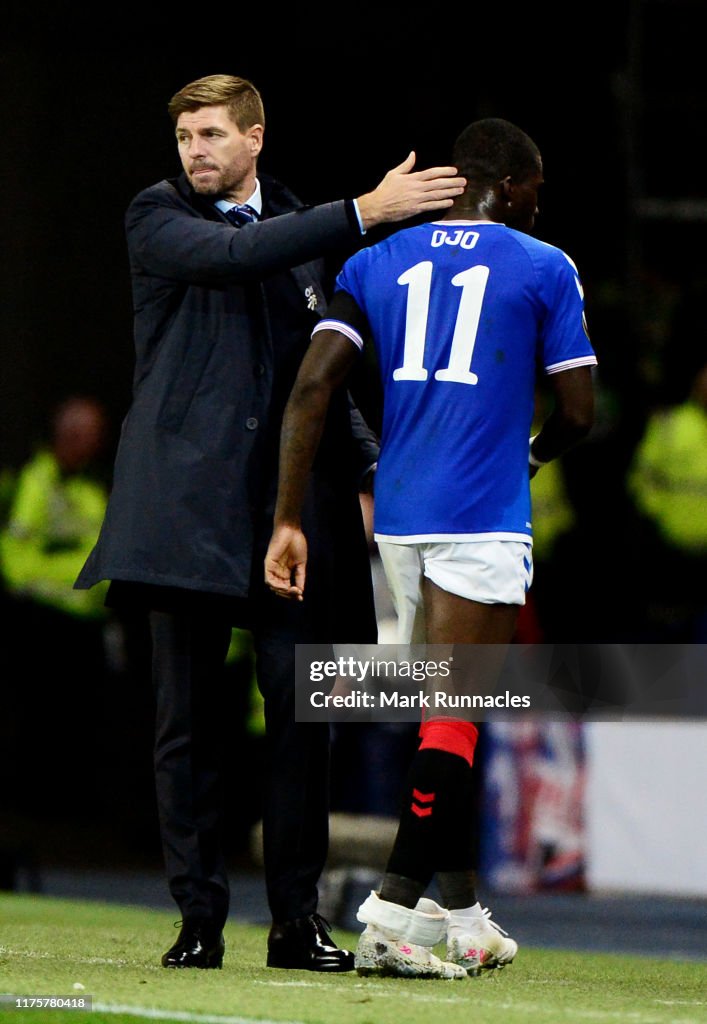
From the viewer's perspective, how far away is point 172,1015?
13.2 ft

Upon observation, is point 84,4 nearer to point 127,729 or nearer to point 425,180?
point 127,729

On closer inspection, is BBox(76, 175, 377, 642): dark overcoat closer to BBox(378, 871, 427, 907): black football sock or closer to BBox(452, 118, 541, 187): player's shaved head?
BBox(452, 118, 541, 187): player's shaved head

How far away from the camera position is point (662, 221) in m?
11.3

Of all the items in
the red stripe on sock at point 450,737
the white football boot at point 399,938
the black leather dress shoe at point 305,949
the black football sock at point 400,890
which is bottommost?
the black leather dress shoe at point 305,949

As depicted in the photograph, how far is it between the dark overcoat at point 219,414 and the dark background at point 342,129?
20.9 feet

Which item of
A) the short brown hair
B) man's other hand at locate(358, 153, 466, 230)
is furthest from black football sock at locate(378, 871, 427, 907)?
the short brown hair

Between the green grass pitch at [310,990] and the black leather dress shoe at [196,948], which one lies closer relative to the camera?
Result: the green grass pitch at [310,990]

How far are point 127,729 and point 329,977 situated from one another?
20.0 feet

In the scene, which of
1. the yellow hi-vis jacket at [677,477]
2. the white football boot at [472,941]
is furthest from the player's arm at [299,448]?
the yellow hi-vis jacket at [677,477]

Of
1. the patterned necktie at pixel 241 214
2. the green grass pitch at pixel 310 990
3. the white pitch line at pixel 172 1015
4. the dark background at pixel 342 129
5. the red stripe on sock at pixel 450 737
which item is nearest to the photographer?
the white pitch line at pixel 172 1015

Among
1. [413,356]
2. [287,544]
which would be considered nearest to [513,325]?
[413,356]

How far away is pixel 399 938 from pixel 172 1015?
2.74ft

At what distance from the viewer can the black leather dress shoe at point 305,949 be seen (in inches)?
197

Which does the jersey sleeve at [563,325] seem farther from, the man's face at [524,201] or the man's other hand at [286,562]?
the man's other hand at [286,562]
